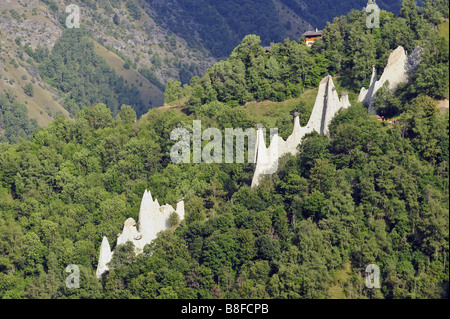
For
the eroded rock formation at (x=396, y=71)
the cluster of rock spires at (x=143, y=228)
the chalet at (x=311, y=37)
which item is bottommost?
the cluster of rock spires at (x=143, y=228)

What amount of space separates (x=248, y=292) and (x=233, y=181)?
70.9 ft

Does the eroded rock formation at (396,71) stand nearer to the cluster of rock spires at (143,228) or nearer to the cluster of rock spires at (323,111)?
the cluster of rock spires at (323,111)

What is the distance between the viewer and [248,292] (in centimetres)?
8431

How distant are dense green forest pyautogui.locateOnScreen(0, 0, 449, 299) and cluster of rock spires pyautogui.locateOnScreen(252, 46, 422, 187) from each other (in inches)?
60.4

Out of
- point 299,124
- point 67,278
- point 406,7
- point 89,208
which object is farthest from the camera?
point 406,7

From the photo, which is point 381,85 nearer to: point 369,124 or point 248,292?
point 369,124

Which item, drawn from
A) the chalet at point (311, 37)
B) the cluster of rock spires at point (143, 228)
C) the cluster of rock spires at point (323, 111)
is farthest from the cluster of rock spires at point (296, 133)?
the chalet at point (311, 37)

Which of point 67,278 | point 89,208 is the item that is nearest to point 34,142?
point 89,208

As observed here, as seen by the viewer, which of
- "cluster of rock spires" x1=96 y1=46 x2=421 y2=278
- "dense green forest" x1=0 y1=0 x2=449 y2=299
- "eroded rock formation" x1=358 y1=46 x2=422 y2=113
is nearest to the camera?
"dense green forest" x1=0 y1=0 x2=449 y2=299

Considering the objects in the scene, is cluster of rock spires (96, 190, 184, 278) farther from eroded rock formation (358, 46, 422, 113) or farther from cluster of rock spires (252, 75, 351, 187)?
eroded rock formation (358, 46, 422, 113)

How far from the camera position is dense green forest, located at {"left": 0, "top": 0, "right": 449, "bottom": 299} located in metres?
83.6

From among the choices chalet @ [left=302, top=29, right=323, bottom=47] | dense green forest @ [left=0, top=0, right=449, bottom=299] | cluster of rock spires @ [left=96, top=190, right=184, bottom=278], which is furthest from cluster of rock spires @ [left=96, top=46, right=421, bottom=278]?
chalet @ [left=302, top=29, right=323, bottom=47]

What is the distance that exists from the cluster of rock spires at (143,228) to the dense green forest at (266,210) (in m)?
1.72

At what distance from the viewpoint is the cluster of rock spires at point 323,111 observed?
325ft
